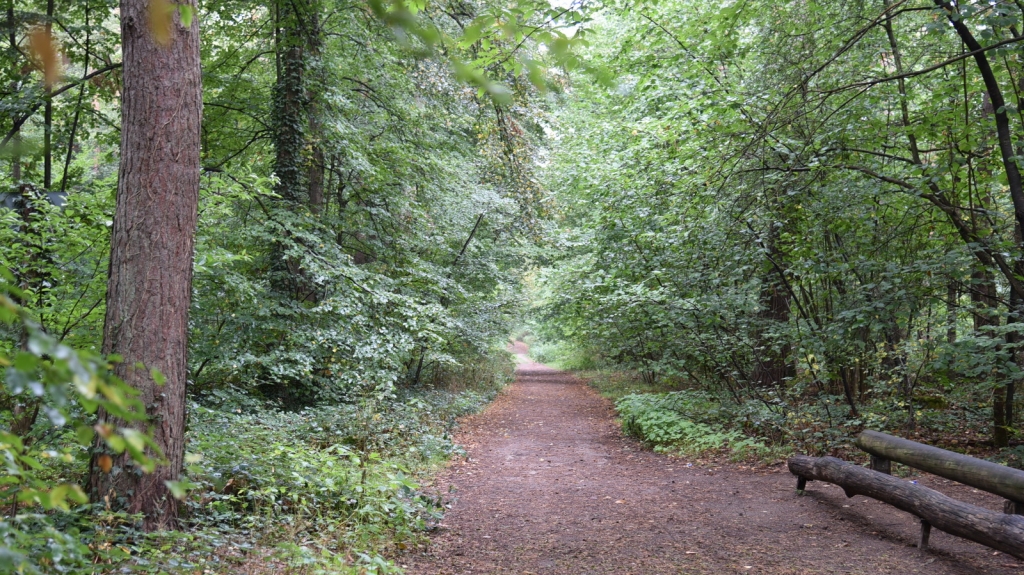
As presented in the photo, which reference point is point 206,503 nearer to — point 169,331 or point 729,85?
point 169,331

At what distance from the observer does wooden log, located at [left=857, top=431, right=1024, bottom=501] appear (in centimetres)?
446

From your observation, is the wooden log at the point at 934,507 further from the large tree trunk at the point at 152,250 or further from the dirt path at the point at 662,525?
the large tree trunk at the point at 152,250

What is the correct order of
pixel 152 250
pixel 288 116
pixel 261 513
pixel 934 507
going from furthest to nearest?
pixel 288 116
pixel 261 513
pixel 934 507
pixel 152 250

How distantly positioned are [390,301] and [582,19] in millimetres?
4894

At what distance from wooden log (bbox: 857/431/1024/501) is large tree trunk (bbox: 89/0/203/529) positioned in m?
5.86

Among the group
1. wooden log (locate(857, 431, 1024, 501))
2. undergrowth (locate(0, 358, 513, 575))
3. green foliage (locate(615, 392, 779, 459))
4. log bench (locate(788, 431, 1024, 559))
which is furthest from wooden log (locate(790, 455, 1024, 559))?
undergrowth (locate(0, 358, 513, 575))

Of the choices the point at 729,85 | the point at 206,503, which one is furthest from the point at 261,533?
the point at 729,85

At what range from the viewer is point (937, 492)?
4.86 meters

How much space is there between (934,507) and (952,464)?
21.9 inches

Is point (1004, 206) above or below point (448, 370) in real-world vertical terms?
above

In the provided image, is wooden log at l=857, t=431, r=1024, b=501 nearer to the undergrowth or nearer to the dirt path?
the dirt path

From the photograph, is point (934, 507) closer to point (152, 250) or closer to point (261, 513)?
point (261, 513)

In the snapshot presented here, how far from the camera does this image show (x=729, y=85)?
8.64 m

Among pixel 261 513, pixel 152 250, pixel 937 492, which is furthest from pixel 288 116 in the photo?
pixel 937 492
